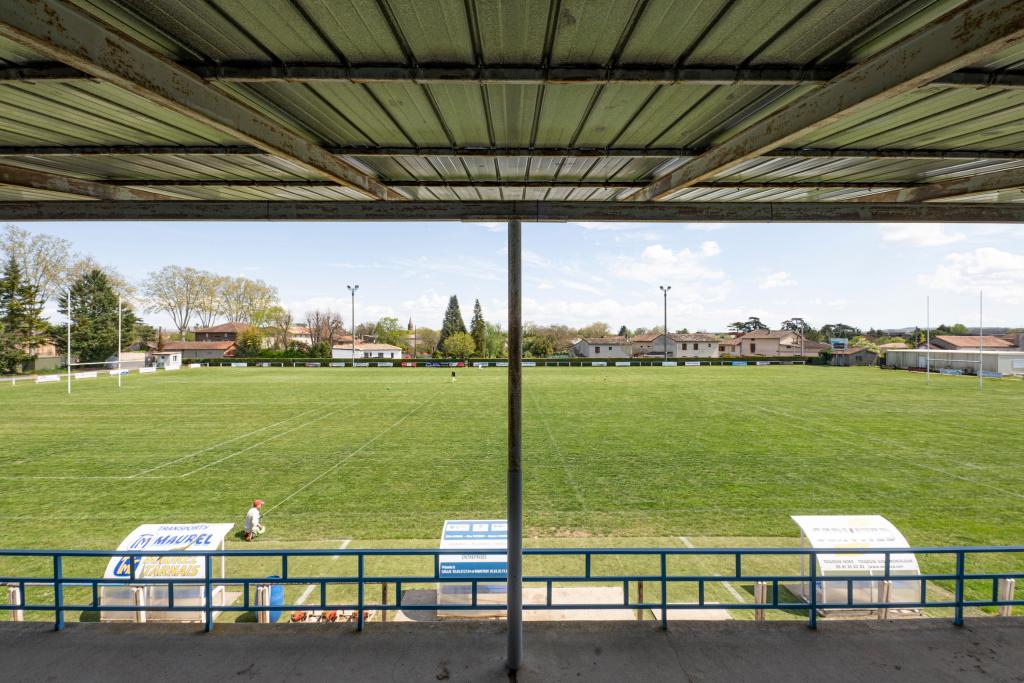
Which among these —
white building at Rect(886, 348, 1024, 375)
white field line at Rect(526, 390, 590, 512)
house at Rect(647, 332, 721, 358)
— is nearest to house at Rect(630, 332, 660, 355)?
house at Rect(647, 332, 721, 358)

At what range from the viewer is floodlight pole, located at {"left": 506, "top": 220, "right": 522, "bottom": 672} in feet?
14.4

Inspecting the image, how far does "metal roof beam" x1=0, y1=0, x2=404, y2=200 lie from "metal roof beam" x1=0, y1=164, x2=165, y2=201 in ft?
7.16

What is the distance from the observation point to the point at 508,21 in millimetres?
2334

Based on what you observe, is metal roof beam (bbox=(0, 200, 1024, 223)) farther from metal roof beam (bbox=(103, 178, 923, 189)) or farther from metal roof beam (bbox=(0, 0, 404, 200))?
metal roof beam (bbox=(0, 0, 404, 200))

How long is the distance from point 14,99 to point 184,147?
902 millimetres

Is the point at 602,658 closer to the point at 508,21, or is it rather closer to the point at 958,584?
the point at 958,584

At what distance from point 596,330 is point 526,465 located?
331 ft

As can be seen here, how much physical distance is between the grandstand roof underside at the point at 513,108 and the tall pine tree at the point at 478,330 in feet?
269

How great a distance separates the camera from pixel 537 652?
16.0 ft

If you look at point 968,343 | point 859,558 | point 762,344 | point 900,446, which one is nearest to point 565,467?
point 859,558

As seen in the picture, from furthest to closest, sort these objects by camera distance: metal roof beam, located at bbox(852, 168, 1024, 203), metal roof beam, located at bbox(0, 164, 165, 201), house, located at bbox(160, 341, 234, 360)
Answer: house, located at bbox(160, 341, 234, 360), metal roof beam, located at bbox(852, 168, 1024, 203), metal roof beam, located at bbox(0, 164, 165, 201)

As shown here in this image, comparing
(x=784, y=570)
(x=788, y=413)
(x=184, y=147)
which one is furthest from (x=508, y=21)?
(x=788, y=413)

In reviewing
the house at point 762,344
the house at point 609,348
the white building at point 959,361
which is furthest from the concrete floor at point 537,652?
the house at point 762,344

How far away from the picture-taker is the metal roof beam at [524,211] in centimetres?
429
